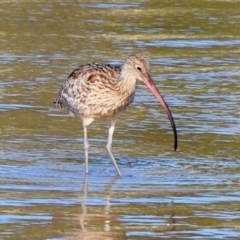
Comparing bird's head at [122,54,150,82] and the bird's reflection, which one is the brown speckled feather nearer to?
bird's head at [122,54,150,82]

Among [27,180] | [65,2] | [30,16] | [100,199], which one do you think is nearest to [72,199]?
[100,199]

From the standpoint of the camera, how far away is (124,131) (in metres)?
13.6

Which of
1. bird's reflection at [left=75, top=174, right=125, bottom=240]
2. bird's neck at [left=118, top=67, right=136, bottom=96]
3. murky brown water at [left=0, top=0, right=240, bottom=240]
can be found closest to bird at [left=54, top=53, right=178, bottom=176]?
bird's neck at [left=118, top=67, right=136, bottom=96]

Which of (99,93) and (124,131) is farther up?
(99,93)

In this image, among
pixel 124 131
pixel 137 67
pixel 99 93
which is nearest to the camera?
pixel 137 67

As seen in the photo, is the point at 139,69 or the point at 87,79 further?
the point at 87,79

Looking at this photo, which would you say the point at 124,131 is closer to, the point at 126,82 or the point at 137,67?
the point at 126,82

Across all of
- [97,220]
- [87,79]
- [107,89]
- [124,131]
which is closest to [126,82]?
[107,89]

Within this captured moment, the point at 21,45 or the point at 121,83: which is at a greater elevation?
the point at 121,83

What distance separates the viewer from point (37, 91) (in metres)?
15.8

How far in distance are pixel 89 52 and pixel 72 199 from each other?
8.51 metres

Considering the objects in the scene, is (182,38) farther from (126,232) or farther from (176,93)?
(126,232)

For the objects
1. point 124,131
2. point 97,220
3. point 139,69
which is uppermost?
point 139,69

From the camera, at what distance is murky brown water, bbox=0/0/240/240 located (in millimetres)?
9422
